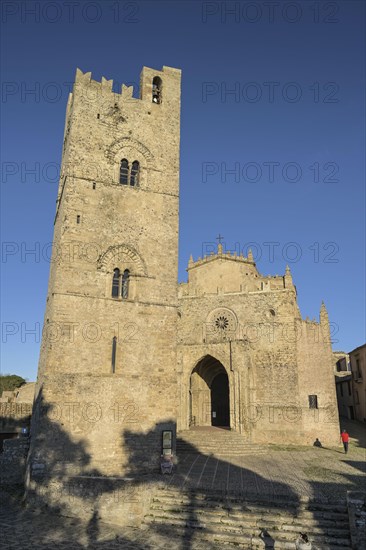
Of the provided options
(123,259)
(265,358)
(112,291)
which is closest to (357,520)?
(112,291)

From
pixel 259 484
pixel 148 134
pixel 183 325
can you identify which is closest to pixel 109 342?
pixel 259 484

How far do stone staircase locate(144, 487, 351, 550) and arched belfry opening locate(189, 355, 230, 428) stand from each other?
50.1 feet

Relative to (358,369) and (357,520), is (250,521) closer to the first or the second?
(357,520)

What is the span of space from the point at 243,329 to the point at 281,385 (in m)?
4.66

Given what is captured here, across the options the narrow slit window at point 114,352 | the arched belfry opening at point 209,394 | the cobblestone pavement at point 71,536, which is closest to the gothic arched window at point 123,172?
the narrow slit window at point 114,352

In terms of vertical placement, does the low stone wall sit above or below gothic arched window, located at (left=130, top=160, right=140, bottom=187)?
below

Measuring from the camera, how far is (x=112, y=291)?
17.3 m

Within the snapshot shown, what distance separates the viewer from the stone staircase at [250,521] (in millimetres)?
9875

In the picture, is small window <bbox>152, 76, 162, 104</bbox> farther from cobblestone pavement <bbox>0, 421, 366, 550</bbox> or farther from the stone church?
cobblestone pavement <bbox>0, 421, 366, 550</bbox>

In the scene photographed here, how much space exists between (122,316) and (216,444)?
945cm

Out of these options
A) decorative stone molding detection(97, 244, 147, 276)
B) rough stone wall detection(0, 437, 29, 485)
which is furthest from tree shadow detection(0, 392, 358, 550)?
decorative stone molding detection(97, 244, 147, 276)

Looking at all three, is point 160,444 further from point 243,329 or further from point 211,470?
point 243,329

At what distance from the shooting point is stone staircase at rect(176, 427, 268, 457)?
808 inches

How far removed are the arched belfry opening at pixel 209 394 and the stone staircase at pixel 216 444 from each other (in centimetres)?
456
